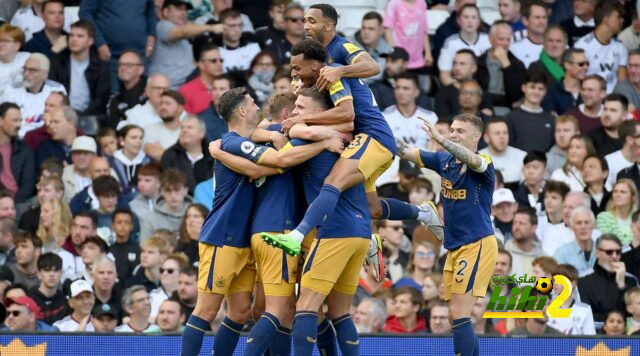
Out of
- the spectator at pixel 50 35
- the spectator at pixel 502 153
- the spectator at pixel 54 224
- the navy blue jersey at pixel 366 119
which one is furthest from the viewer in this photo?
the spectator at pixel 50 35

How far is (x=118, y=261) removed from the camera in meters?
17.0

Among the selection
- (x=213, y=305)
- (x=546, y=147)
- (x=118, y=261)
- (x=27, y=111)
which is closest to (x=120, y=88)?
(x=27, y=111)

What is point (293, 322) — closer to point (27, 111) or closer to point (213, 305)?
point (213, 305)

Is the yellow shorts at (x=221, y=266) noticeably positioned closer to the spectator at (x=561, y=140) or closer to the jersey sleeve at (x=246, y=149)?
the jersey sleeve at (x=246, y=149)

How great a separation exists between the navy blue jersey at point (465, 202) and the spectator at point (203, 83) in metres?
5.79

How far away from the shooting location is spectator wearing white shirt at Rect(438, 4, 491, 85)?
65.3 feet

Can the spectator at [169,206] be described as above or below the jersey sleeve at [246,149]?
below

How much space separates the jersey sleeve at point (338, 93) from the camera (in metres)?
12.8

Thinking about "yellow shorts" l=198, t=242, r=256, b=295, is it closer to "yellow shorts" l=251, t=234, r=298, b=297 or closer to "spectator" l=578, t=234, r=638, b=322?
→ "yellow shorts" l=251, t=234, r=298, b=297

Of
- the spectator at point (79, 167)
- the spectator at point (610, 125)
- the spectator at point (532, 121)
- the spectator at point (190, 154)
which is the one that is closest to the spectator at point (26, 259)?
the spectator at point (79, 167)

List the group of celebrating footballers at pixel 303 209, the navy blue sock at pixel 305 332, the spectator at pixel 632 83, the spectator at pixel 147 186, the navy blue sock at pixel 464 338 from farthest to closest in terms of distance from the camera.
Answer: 1. the spectator at pixel 632 83
2. the spectator at pixel 147 186
3. the navy blue sock at pixel 464 338
4. the group of celebrating footballers at pixel 303 209
5. the navy blue sock at pixel 305 332

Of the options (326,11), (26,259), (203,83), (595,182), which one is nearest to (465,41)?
(595,182)

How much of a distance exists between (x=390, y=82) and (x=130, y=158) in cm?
315

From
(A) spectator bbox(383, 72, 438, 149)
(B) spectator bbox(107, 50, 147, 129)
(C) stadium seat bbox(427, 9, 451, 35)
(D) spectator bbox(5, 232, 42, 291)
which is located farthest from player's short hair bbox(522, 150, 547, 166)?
(D) spectator bbox(5, 232, 42, 291)
